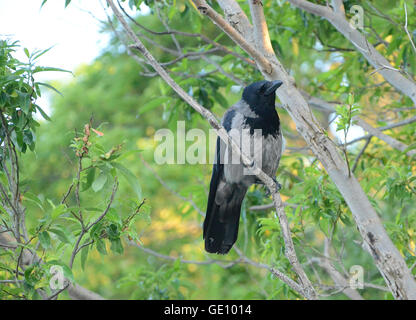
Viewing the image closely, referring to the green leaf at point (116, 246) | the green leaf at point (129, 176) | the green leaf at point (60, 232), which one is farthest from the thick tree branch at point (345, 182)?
the green leaf at point (60, 232)

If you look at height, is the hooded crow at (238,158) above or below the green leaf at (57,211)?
above

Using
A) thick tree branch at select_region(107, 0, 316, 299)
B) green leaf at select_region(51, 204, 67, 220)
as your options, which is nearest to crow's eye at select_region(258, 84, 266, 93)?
thick tree branch at select_region(107, 0, 316, 299)

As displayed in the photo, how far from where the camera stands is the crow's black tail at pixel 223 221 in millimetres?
4262

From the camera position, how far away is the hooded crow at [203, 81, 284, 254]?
14.0ft

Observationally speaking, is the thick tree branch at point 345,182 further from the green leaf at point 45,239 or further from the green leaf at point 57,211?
the green leaf at point 45,239

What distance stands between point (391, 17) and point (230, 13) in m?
1.83

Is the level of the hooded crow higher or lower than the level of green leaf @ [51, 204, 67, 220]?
higher

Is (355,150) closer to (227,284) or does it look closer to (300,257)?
(300,257)

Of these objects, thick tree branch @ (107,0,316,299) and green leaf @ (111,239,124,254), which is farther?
green leaf @ (111,239,124,254)

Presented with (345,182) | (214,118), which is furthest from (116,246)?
(345,182)

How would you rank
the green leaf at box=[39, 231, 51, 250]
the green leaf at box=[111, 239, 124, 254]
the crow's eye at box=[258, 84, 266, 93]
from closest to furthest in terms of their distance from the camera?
1. the green leaf at box=[39, 231, 51, 250]
2. the green leaf at box=[111, 239, 124, 254]
3. the crow's eye at box=[258, 84, 266, 93]

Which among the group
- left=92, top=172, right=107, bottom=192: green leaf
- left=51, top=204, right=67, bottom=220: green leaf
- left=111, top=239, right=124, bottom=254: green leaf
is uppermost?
left=92, top=172, right=107, bottom=192: green leaf

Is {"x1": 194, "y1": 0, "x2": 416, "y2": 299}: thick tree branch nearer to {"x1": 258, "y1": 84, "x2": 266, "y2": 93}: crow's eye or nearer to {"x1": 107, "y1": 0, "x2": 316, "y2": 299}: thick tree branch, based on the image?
{"x1": 107, "y1": 0, "x2": 316, "y2": 299}: thick tree branch

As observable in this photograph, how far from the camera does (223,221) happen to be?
14.5 ft
